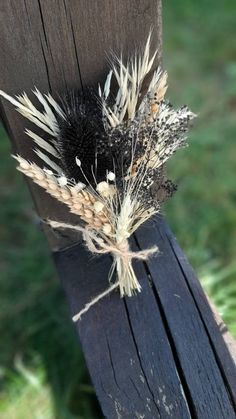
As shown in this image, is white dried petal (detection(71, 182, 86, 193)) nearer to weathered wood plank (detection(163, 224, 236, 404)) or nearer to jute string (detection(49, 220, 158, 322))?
jute string (detection(49, 220, 158, 322))

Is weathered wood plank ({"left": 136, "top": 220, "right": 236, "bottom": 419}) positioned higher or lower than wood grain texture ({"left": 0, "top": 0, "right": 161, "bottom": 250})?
lower

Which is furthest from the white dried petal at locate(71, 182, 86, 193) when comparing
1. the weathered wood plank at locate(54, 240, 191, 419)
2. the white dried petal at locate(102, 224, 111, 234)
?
the weathered wood plank at locate(54, 240, 191, 419)

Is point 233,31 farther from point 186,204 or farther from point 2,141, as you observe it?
point 2,141

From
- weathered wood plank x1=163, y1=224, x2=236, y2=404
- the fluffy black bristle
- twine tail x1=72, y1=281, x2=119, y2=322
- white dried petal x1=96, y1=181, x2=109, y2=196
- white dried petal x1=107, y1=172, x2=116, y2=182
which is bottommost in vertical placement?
weathered wood plank x1=163, y1=224, x2=236, y2=404

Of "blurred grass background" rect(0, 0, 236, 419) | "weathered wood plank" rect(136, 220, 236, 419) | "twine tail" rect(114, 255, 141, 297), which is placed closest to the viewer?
"weathered wood plank" rect(136, 220, 236, 419)

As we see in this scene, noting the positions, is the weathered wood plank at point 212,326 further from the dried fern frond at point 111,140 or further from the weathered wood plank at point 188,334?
the dried fern frond at point 111,140

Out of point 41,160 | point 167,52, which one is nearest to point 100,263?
point 41,160

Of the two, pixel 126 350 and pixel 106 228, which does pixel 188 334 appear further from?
pixel 106 228

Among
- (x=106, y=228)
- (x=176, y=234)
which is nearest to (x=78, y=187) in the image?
(x=106, y=228)
